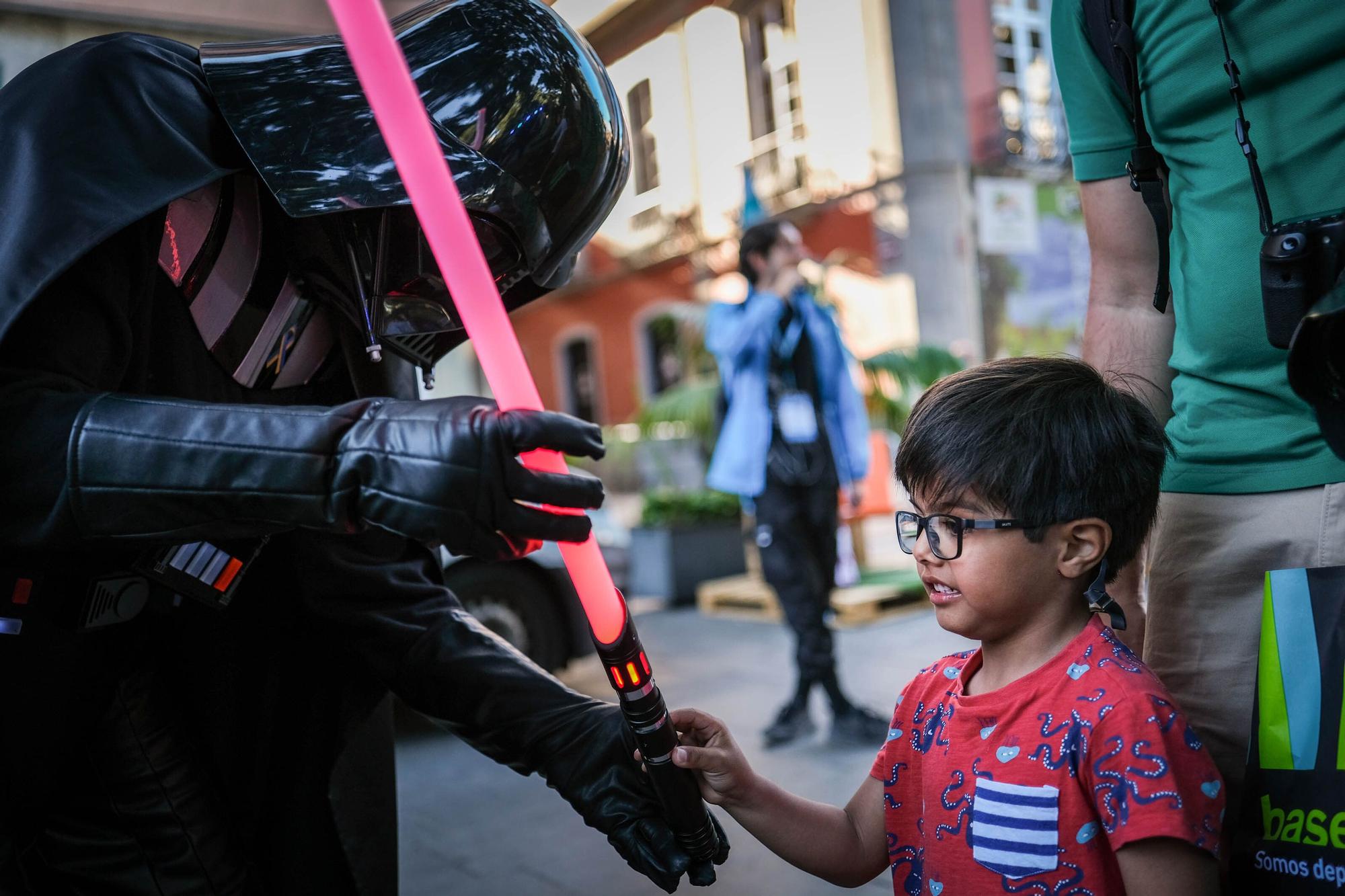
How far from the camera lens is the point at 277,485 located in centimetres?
102

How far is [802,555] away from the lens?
15.3 ft

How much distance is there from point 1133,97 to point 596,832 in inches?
111

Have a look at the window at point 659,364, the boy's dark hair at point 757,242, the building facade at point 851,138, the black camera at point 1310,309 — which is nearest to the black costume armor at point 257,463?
the black camera at point 1310,309

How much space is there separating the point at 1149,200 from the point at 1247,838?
749 mm

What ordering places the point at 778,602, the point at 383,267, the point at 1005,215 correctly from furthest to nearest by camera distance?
the point at 1005,215 < the point at 778,602 < the point at 383,267

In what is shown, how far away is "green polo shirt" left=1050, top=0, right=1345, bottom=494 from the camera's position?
123 centimetres

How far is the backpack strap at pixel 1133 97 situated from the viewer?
1.38m

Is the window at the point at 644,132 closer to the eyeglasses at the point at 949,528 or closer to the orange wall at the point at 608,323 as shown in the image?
the orange wall at the point at 608,323

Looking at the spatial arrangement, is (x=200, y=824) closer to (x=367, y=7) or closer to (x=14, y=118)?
(x=14, y=118)

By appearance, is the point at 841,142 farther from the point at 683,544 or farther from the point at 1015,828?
the point at 1015,828

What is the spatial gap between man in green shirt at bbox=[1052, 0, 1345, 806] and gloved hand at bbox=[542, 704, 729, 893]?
0.61 meters

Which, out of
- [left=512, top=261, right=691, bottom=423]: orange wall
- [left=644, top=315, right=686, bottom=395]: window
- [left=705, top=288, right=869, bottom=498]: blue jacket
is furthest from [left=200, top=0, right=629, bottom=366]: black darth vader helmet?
[left=644, top=315, right=686, bottom=395]: window

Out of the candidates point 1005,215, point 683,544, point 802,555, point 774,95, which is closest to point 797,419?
point 802,555

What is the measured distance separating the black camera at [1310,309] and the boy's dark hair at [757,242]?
11.8ft
